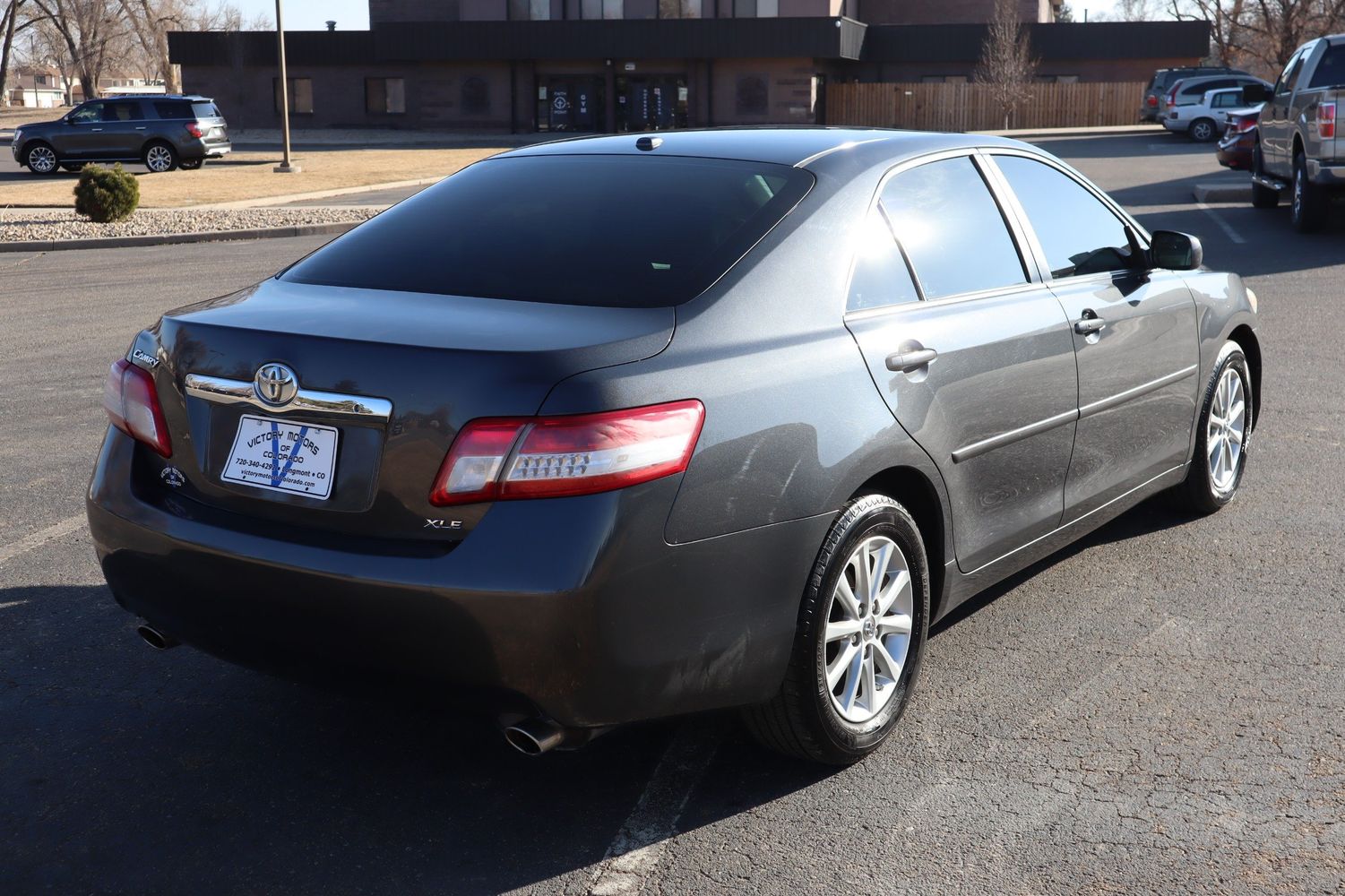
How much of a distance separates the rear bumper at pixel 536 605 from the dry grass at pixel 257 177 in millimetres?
22076

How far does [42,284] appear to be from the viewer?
14062 millimetres

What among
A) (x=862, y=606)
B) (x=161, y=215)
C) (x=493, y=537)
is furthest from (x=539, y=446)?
(x=161, y=215)

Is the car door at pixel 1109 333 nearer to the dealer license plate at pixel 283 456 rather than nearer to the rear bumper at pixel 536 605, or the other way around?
the rear bumper at pixel 536 605

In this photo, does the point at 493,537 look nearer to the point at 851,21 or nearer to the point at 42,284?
the point at 42,284

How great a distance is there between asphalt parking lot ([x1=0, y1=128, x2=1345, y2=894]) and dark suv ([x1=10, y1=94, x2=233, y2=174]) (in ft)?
101

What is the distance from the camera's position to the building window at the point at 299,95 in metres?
59.5

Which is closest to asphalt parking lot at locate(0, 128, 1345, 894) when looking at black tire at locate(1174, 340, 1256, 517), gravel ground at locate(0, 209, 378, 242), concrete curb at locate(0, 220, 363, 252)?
black tire at locate(1174, 340, 1256, 517)

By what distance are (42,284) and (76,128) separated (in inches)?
869

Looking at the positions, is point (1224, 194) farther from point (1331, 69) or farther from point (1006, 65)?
point (1006, 65)

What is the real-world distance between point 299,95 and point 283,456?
60696 millimetres

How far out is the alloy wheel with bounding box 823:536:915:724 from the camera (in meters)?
3.56

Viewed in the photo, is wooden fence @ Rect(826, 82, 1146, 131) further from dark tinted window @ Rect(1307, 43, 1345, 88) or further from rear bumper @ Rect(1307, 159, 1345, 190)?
rear bumper @ Rect(1307, 159, 1345, 190)

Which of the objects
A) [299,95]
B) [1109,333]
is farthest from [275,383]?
[299,95]

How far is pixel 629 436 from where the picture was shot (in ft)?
9.73
